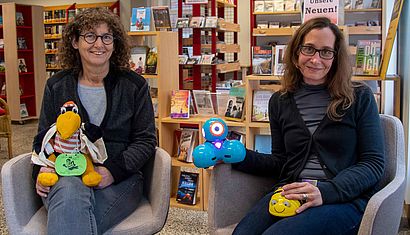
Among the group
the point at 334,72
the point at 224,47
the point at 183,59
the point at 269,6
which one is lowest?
the point at 334,72

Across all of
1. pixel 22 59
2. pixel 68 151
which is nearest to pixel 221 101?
pixel 68 151

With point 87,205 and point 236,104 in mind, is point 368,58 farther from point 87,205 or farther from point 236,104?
point 87,205

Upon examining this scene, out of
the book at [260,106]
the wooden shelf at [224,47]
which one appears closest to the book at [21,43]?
the wooden shelf at [224,47]

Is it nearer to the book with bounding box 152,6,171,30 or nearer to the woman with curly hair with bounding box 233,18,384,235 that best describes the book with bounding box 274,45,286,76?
the woman with curly hair with bounding box 233,18,384,235

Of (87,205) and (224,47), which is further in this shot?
(224,47)

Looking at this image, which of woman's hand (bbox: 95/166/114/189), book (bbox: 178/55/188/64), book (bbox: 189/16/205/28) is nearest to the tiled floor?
woman's hand (bbox: 95/166/114/189)

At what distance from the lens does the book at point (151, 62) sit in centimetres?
344

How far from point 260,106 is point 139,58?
1013 mm

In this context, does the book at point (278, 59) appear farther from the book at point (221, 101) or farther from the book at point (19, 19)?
the book at point (19, 19)

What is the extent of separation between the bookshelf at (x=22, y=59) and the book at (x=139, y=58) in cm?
477

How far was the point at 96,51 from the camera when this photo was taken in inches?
80.9

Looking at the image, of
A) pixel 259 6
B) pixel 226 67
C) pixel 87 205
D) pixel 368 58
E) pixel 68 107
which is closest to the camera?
pixel 87 205

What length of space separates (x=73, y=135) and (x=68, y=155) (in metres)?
0.08

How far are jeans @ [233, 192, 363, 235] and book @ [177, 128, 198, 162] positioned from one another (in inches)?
64.4
